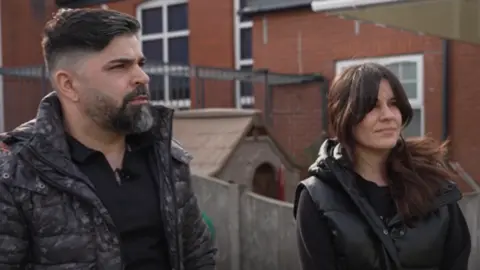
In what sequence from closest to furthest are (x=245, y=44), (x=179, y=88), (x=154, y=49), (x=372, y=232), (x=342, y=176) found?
(x=372, y=232), (x=342, y=176), (x=245, y=44), (x=179, y=88), (x=154, y=49)

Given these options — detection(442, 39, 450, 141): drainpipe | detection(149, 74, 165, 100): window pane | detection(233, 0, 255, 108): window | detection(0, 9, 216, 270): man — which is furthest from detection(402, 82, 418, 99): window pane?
detection(0, 9, 216, 270): man

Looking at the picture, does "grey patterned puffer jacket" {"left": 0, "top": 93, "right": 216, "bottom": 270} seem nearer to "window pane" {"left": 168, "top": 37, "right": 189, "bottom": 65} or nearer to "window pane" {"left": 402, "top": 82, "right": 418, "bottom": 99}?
"window pane" {"left": 402, "top": 82, "right": 418, "bottom": 99}

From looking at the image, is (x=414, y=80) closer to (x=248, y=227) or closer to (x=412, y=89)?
(x=412, y=89)

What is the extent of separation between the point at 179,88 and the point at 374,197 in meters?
10.4

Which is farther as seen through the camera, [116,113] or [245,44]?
[245,44]

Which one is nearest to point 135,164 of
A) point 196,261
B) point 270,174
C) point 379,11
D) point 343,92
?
point 196,261

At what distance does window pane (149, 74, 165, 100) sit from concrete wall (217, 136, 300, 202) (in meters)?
4.47

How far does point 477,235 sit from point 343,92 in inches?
124

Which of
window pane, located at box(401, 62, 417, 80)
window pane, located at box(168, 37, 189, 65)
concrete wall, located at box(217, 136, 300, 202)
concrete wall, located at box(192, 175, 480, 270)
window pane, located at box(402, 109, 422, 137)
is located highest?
window pane, located at box(168, 37, 189, 65)

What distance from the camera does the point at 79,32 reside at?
2238 mm

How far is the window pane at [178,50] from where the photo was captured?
13.8m

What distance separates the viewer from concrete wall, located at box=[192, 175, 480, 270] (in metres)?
5.75

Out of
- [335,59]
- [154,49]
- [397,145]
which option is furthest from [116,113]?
[154,49]

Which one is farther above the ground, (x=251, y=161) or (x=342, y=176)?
(x=342, y=176)
